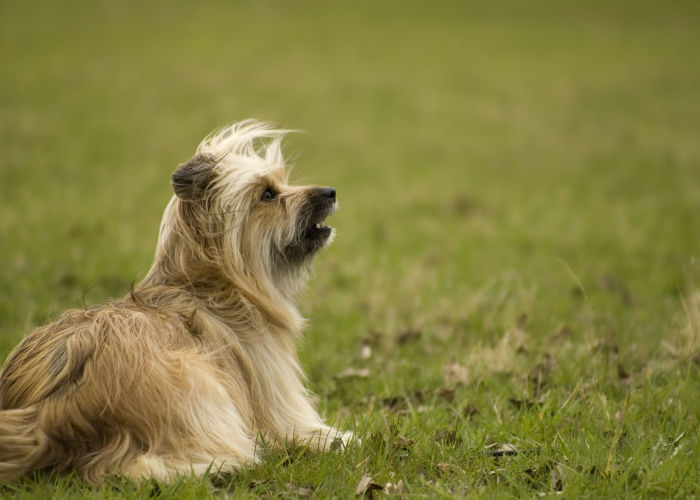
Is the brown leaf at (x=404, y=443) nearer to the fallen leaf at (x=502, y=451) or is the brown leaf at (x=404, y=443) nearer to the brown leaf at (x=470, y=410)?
the fallen leaf at (x=502, y=451)

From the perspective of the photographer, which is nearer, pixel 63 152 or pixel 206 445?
pixel 206 445

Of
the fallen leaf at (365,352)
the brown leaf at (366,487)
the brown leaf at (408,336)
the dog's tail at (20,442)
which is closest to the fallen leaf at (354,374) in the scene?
the fallen leaf at (365,352)

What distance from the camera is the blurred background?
7648 millimetres

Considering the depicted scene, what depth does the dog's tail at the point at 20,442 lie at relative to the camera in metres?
3.30

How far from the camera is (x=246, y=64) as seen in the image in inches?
930

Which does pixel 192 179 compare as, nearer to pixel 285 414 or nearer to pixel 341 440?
pixel 285 414

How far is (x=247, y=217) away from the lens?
4309 millimetres

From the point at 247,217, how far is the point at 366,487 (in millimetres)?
1660

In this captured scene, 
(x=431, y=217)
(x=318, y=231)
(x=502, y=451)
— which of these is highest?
(x=318, y=231)

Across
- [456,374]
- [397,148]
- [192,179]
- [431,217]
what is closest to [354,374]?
[456,374]

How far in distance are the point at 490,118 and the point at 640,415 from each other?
51.7ft

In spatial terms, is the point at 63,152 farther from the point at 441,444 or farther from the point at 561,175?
the point at 441,444

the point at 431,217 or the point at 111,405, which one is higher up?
the point at 111,405

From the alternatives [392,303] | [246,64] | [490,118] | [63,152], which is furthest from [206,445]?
[246,64]
